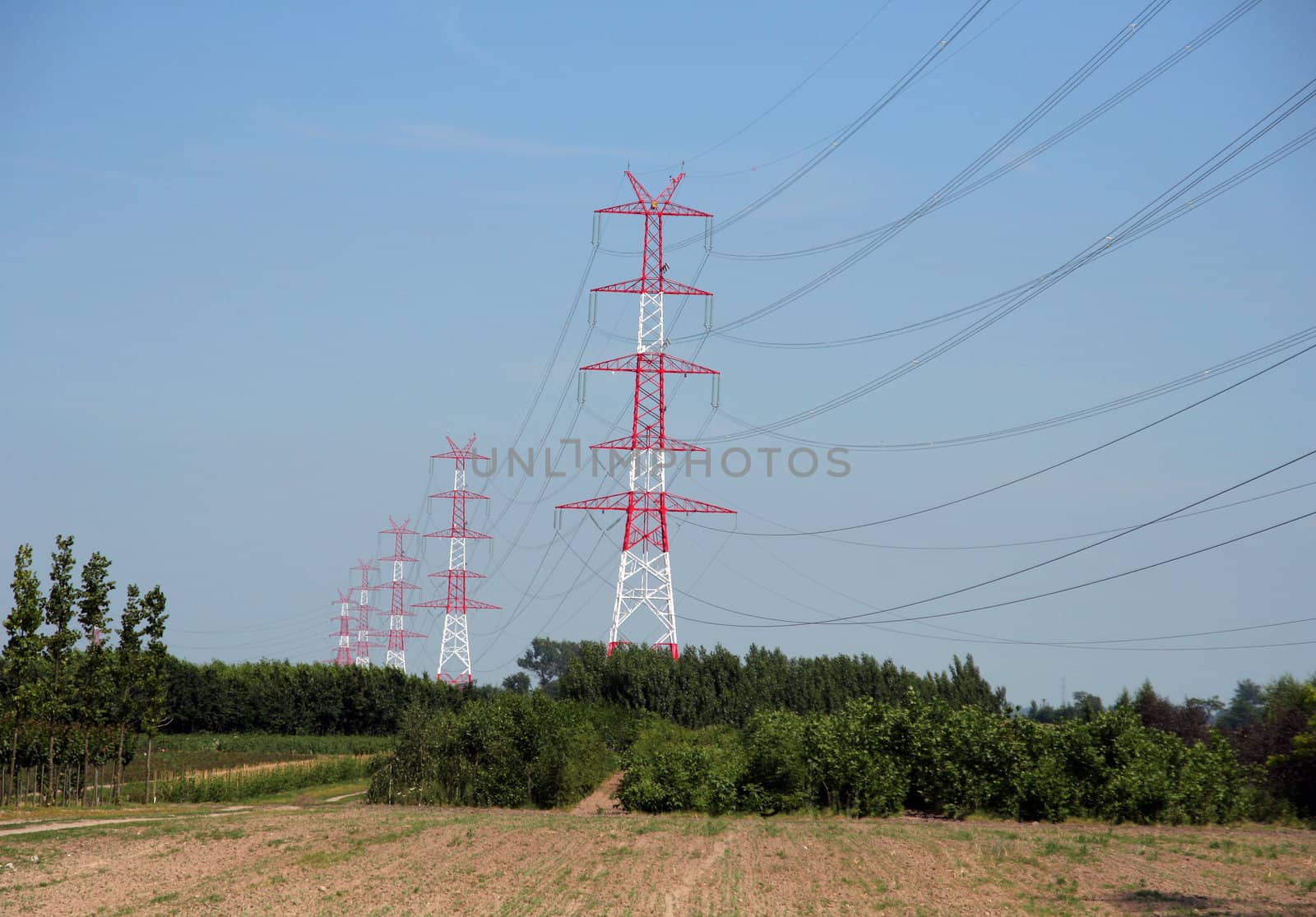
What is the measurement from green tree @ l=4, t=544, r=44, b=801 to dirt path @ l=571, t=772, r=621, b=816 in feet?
57.4

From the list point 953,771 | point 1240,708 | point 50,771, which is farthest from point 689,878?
point 1240,708

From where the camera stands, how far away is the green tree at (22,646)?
132ft

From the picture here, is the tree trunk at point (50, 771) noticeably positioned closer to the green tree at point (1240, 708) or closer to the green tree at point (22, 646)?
the green tree at point (22, 646)

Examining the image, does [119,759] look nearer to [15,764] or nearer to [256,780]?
[15,764]

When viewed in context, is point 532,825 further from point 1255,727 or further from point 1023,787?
point 1255,727

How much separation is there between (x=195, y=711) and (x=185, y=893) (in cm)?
8000

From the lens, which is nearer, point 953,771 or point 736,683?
point 953,771

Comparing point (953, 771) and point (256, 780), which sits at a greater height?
point (953, 771)

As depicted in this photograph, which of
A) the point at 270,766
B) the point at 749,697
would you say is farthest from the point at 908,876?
the point at 270,766

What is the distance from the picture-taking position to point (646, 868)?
25.1m

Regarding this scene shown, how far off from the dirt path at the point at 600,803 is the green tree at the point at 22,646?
57.4ft

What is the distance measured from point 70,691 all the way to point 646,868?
28.4 metres

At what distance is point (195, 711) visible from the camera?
9662 cm

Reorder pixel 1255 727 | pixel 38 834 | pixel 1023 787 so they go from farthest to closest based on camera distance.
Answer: pixel 1255 727 < pixel 1023 787 < pixel 38 834
